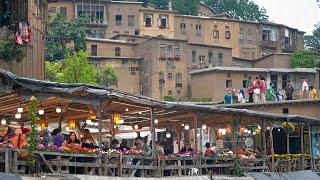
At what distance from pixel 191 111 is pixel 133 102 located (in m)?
4.01

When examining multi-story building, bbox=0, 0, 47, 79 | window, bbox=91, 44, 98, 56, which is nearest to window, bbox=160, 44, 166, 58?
window, bbox=91, 44, 98, 56

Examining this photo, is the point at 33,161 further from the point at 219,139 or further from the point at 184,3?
the point at 184,3

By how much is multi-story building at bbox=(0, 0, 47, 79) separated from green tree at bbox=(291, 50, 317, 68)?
154 ft

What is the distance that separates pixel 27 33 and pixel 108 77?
40.2m

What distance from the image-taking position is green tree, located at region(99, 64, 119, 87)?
2749 inches

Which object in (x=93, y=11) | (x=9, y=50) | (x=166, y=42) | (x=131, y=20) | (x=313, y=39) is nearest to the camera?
(x=9, y=50)

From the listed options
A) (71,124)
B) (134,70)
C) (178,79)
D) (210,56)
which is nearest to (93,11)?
(134,70)

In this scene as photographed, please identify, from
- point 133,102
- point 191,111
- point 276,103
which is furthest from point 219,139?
point 133,102

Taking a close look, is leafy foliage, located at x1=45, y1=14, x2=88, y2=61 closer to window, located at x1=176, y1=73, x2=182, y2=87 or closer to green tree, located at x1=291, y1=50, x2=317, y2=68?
window, located at x1=176, y1=73, x2=182, y2=87

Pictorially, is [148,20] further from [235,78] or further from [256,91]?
[256,91]

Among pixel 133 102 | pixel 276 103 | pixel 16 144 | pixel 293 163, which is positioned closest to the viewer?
pixel 16 144

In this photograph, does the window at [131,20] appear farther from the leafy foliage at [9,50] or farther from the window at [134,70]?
the leafy foliage at [9,50]

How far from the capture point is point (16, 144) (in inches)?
777

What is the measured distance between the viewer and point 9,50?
90.9 feet
